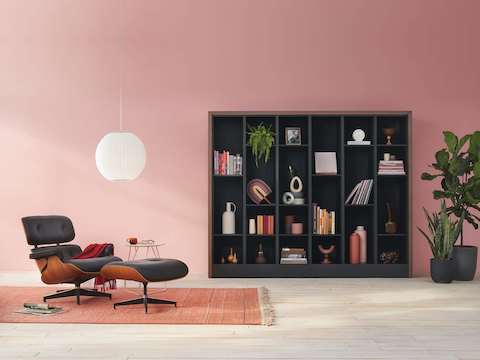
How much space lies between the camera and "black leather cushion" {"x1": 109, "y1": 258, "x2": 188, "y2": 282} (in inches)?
205

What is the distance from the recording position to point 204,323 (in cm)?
487

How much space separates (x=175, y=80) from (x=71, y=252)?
256cm

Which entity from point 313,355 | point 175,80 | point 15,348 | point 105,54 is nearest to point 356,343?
point 313,355

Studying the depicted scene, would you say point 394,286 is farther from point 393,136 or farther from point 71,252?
point 71,252

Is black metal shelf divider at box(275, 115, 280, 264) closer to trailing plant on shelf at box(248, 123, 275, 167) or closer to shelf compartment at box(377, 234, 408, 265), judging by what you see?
trailing plant on shelf at box(248, 123, 275, 167)

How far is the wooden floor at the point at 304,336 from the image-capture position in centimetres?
401

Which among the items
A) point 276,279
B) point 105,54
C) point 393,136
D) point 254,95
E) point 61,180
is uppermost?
point 105,54

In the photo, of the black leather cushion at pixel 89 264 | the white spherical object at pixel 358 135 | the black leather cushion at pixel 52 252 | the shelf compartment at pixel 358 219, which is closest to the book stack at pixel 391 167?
the white spherical object at pixel 358 135

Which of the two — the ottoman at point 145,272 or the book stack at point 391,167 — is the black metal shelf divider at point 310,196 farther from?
the ottoman at point 145,272

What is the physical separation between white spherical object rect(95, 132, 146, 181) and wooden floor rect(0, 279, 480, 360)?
1.96 metres

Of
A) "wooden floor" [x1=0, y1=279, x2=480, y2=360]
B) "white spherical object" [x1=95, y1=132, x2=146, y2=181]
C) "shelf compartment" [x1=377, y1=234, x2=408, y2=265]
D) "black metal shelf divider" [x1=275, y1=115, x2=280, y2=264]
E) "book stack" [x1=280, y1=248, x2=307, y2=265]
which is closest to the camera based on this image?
"wooden floor" [x1=0, y1=279, x2=480, y2=360]

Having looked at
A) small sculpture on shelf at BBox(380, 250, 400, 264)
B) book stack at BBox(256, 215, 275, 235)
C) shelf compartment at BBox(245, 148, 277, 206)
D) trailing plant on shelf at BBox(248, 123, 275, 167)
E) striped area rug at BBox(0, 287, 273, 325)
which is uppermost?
trailing plant on shelf at BBox(248, 123, 275, 167)

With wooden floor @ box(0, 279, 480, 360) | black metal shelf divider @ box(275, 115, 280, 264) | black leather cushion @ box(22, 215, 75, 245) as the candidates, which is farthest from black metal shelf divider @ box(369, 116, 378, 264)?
black leather cushion @ box(22, 215, 75, 245)

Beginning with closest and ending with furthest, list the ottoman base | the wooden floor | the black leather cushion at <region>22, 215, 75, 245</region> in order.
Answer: the wooden floor, the ottoman base, the black leather cushion at <region>22, 215, 75, 245</region>
